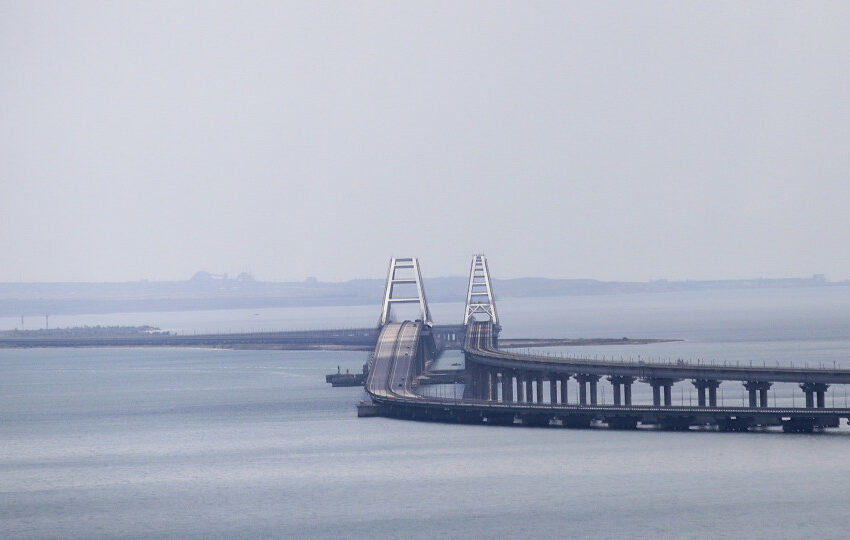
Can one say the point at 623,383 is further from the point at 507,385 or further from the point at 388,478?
the point at 388,478

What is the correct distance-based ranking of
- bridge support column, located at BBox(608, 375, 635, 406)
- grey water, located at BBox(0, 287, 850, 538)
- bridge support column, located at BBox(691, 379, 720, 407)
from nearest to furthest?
1. grey water, located at BBox(0, 287, 850, 538)
2. bridge support column, located at BBox(691, 379, 720, 407)
3. bridge support column, located at BBox(608, 375, 635, 406)

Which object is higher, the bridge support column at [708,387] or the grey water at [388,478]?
the bridge support column at [708,387]

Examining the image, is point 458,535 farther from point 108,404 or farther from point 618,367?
point 108,404

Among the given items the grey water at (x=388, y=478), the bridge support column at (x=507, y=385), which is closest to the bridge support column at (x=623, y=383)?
the grey water at (x=388, y=478)

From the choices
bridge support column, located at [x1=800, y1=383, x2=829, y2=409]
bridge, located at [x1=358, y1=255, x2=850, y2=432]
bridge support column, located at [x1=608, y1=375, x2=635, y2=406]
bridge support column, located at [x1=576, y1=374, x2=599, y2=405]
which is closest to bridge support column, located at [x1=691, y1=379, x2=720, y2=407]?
bridge, located at [x1=358, y1=255, x2=850, y2=432]

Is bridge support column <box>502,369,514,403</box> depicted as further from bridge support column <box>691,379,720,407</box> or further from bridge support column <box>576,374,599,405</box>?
bridge support column <box>691,379,720,407</box>

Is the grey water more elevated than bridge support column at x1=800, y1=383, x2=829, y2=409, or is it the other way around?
bridge support column at x1=800, y1=383, x2=829, y2=409

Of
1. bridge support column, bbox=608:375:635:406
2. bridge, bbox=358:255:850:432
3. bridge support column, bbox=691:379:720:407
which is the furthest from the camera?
bridge support column, bbox=608:375:635:406

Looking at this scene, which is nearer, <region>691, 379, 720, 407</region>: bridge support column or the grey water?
the grey water

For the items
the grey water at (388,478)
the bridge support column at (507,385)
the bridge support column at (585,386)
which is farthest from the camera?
the bridge support column at (507,385)

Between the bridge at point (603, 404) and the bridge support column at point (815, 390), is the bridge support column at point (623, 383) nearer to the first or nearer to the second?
the bridge at point (603, 404)

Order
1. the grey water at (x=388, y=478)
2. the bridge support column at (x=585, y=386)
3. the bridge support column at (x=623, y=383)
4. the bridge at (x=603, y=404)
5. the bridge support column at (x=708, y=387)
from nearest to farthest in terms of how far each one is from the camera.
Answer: the grey water at (x=388, y=478)
the bridge at (x=603, y=404)
the bridge support column at (x=708, y=387)
the bridge support column at (x=623, y=383)
the bridge support column at (x=585, y=386)

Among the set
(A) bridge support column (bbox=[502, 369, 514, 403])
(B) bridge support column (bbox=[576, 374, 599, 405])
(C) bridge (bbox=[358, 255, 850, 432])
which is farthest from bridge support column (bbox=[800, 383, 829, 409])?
(A) bridge support column (bbox=[502, 369, 514, 403])

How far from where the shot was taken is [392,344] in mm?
133000
